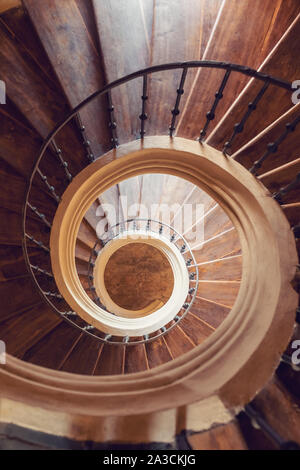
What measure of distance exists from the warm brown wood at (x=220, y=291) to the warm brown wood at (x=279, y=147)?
6.92 ft

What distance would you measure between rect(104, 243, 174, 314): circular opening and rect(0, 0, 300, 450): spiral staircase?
290cm

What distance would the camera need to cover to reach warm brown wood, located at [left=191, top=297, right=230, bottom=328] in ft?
14.0

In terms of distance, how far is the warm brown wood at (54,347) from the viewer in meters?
3.41

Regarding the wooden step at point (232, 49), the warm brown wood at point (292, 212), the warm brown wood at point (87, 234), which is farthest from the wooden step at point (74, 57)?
the warm brown wood at point (87, 234)

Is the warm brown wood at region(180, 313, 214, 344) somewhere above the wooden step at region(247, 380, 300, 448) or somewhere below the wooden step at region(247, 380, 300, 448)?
above

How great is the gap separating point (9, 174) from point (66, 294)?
178 centimetres

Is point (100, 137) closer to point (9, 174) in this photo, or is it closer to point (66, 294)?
point (9, 174)

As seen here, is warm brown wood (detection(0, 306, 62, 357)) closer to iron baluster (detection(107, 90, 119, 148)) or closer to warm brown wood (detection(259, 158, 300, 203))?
iron baluster (detection(107, 90, 119, 148))

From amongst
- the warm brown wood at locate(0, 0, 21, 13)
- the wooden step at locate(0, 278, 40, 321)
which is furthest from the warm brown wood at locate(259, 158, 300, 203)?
the wooden step at locate(0, 278, 40, 321)

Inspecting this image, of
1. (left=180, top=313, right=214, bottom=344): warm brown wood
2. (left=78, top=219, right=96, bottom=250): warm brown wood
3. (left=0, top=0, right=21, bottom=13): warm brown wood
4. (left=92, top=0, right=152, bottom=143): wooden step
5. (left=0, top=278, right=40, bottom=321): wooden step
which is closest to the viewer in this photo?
(left=0, top=0, right=21, bottom=13): warm brown wood

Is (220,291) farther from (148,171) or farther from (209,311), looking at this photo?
(148,171)

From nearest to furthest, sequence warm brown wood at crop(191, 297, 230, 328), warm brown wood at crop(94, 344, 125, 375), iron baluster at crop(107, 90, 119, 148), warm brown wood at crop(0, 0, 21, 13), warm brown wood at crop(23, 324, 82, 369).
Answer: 1. warm brown wood at crop(0, 0, 21, 13)
2. iron baluster at crop(107, 90, 119, 148)
3. warm brown wood at crop(23, 324, 82, 369)
4. warm brown wood at crop(94, 344, 125, 375)
5. warm brown wood at crop(191, 297, 230, 328)

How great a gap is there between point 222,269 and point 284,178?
2.41 metres

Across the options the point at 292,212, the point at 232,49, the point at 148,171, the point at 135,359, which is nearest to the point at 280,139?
the point at 292,212
